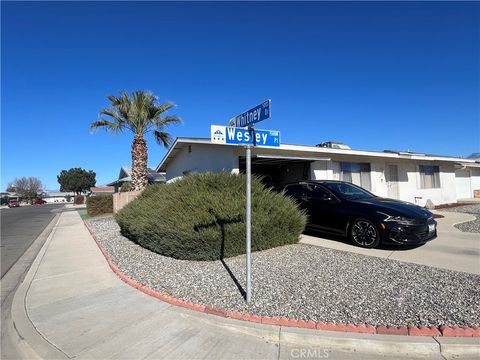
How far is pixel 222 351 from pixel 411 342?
194 cm

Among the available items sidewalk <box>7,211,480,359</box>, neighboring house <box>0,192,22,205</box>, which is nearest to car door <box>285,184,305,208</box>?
sidewalk <box>7,211,480,359</box>

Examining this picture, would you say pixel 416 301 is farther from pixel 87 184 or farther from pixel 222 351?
pixel 87 184

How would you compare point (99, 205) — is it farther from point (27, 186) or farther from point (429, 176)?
point (27, 186)

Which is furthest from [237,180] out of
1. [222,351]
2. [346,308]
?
[222,351]

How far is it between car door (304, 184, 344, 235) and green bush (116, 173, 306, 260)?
24.8 inches

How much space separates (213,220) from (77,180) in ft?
294

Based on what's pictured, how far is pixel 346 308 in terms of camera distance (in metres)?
4.38

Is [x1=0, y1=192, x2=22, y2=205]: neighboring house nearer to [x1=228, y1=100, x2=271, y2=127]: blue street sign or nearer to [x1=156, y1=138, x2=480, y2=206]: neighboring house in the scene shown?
[x1=156, y1=138, x2=480, y2=206]: neighboring house

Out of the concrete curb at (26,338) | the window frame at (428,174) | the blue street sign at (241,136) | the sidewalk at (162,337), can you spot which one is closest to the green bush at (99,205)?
the concrete curb at (26,338)

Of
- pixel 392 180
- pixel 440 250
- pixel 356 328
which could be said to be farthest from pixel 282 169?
pixel 356 328

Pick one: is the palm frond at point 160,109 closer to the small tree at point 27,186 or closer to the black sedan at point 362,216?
the black sedan at point 362,216

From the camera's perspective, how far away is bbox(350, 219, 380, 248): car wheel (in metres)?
7.78

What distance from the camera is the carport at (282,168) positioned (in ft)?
46.0

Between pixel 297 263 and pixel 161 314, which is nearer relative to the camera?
pixel 161 314
